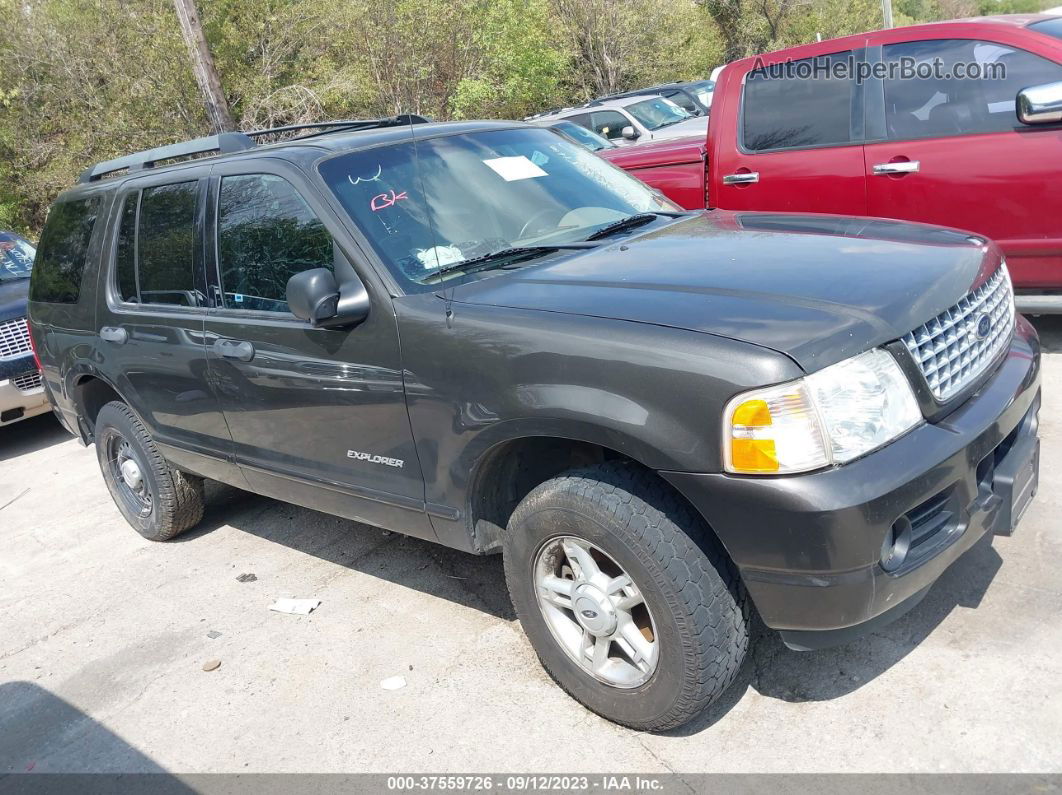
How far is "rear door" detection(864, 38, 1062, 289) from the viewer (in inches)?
193

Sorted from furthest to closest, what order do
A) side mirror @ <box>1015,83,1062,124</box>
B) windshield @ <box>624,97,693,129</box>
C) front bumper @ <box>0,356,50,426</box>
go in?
1. windshield @ <box>624,97,693,129</box>
2. front bumper @ <box>0,356,50,426</box>
3. side mirror @ <box>1015,83,1062,124</box>

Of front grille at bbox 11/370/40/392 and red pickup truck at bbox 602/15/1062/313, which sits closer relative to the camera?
red pickup truck at bbox 602/15/1062/313

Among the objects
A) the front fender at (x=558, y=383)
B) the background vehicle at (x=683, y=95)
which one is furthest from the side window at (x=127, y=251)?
the background vehicle at (x=683, y=95)

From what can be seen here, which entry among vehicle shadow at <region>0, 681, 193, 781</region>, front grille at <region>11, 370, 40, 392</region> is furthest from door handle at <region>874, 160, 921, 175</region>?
front grille at <region>11, 370, 40, 392</region>

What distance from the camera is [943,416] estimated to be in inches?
100

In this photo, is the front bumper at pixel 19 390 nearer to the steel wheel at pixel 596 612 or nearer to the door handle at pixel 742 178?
the door handle at pixel 742 178

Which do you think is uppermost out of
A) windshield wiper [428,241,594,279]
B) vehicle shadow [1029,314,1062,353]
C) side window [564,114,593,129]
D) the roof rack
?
the roof rack

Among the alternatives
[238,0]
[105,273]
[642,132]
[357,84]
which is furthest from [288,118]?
[105,273]

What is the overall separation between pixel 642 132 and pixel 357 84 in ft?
21.7

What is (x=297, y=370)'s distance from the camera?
3430 millimetres

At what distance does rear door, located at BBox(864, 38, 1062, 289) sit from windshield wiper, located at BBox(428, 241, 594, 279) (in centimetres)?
283

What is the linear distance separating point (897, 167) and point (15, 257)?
7.49 m

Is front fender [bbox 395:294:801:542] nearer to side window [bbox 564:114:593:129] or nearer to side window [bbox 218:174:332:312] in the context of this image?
side window [bbox 218:174:332:312]

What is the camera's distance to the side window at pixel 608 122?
13.6m
